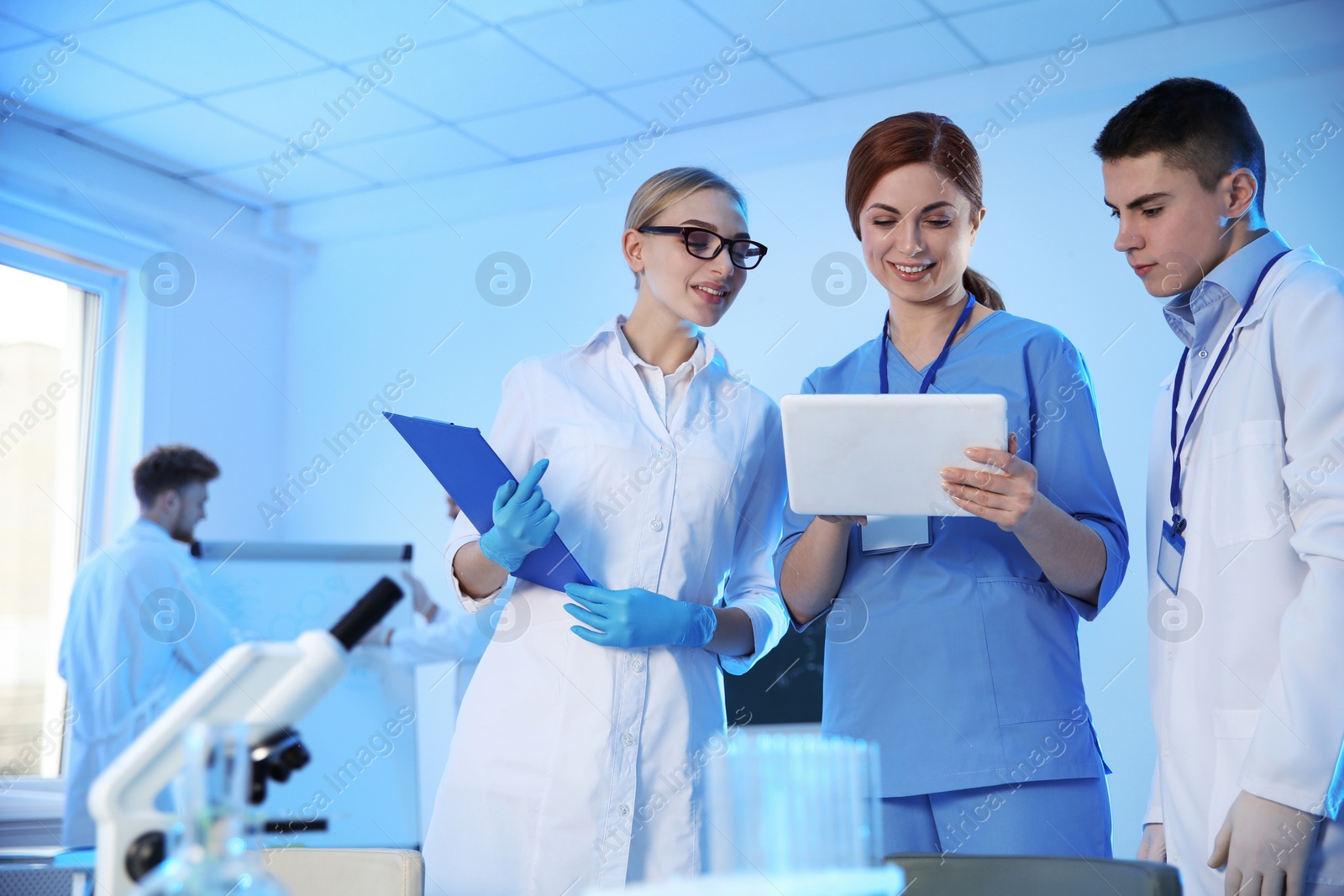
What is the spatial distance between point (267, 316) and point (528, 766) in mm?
4792

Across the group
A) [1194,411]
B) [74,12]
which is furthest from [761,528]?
[74,12]

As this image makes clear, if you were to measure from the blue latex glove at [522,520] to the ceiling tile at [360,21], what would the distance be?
2.88 m

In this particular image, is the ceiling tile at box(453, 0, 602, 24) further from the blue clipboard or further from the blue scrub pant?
the blue scrub pant

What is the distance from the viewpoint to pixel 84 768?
3.92 meters

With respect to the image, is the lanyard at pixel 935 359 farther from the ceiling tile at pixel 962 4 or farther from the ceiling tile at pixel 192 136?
the ceiling tile at pixel 192 136

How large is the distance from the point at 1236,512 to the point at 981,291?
680mm

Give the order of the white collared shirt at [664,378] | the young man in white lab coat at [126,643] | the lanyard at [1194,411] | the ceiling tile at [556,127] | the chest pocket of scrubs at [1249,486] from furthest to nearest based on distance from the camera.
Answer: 1. the ceiling tile at [556,127]
2. the young man in white lab coat at [126,643]
3. the white collared shirt at [664,378]
4. the lanyard at [1194,411]
5. the chest pocket of scrubs at [1249,486]

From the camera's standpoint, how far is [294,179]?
5.46m

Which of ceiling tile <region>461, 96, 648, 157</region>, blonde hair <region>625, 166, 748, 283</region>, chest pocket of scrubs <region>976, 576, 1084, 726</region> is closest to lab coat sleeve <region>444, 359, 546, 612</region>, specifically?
blonde hair <region>625, 166, 748, 283</region>

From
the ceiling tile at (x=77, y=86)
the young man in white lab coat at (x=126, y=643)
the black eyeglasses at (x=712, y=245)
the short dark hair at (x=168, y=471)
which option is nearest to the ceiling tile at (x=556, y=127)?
the ceiling tile at (x=77, y=86)

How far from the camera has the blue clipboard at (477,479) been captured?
1657mm

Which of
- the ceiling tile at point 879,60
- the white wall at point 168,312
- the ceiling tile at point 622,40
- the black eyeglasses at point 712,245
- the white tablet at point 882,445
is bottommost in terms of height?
the white tablet at point 882,445

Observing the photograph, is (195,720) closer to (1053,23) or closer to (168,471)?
(168,471)

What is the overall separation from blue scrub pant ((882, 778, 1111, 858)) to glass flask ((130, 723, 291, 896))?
1.14 metres
